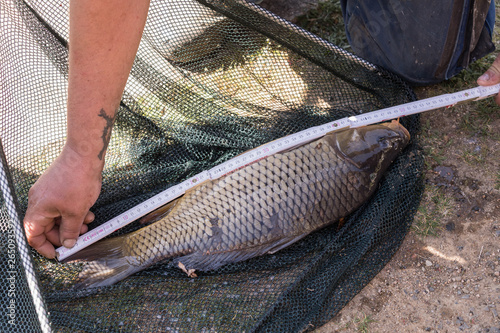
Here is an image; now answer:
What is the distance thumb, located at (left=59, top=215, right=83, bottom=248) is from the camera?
185 cm

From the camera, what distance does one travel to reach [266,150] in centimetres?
223

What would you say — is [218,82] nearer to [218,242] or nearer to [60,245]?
[218,242]

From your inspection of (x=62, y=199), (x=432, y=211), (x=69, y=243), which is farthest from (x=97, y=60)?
(x=432, y=211)

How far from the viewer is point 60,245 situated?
6.66 feet

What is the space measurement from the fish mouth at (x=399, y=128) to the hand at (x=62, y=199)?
4.68 ft

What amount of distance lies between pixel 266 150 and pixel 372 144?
0.53 m

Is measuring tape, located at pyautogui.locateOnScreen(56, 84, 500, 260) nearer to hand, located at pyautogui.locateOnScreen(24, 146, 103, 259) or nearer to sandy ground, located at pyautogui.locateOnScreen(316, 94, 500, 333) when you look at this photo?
hand, located at pyautogui.locateOnScreen(24, 146, 103, 259)

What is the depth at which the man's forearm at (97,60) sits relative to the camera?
55.0 inches

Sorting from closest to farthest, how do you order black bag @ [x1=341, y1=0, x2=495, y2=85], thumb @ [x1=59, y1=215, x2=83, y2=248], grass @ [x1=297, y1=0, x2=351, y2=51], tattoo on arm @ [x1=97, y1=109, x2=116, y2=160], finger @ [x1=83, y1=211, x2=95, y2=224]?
tattoo on arm @ [x1=97, y1=109, x2=116, y2=160], thumb @ [x1=59, y1=215, x2=83, y2=248], finger @ [x1=83, y1=211, x2=95, y2=224], black bag @ [x1=341, y1=0, x2=495, y2=85], grass @ [x1=297, y1=0, x2=351, y2=51]

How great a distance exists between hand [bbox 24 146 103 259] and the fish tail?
107mm

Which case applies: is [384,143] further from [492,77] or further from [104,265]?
[104,265]

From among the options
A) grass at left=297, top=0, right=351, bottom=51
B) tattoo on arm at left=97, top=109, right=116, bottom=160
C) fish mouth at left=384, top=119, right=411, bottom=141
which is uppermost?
tattoo on arm at left=97, top=109, right=116, bottom=160

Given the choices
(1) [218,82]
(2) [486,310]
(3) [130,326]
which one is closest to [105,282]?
(3) [130,326]

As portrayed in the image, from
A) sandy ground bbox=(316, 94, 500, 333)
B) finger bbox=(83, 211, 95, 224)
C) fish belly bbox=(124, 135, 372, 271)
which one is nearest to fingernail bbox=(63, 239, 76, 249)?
finger bbox=(83, 211, 95, 224)
